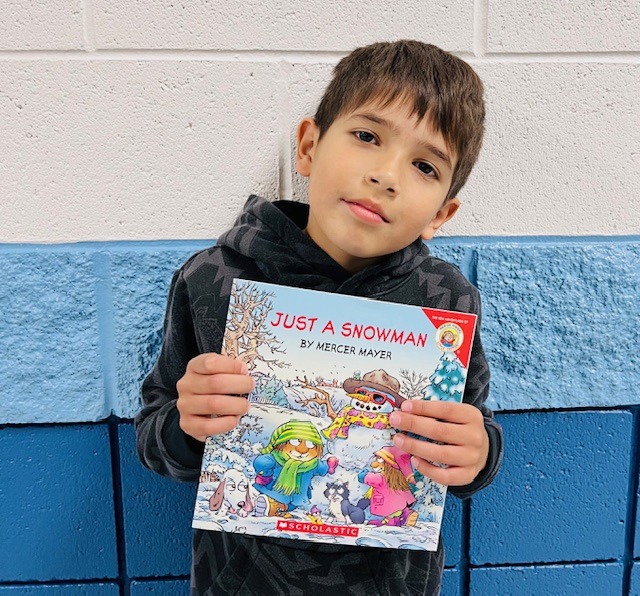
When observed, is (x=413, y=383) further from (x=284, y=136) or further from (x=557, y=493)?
(x=557, y=493)

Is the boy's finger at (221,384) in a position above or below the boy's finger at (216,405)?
above

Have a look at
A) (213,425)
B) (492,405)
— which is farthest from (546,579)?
(213,425)

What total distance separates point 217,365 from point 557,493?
0.83 meters

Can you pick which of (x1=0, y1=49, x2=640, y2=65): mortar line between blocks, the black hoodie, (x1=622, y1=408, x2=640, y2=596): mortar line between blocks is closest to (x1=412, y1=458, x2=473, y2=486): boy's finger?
the black hoodie

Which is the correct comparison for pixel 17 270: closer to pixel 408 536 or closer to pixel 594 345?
pixel 408 536

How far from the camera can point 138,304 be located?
111cm

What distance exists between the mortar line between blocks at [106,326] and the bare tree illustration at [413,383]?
575mm

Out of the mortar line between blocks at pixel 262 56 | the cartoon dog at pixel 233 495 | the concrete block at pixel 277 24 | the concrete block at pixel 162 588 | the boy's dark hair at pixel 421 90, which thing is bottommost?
the concrete block at pixel 162 588

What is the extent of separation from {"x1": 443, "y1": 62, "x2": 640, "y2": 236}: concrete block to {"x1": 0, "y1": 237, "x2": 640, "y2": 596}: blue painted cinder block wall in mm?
42

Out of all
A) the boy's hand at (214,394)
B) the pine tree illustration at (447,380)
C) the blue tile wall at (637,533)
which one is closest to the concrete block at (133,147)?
the boy's hand at (214,394)

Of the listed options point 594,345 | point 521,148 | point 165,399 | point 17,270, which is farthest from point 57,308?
point 594,345

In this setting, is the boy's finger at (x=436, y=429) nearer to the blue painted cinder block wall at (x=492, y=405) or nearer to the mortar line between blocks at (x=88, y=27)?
the blue painted cinder block wall at (x=492, y=405)

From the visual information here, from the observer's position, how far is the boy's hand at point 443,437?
0.82 metres

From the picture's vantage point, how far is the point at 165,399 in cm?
95
